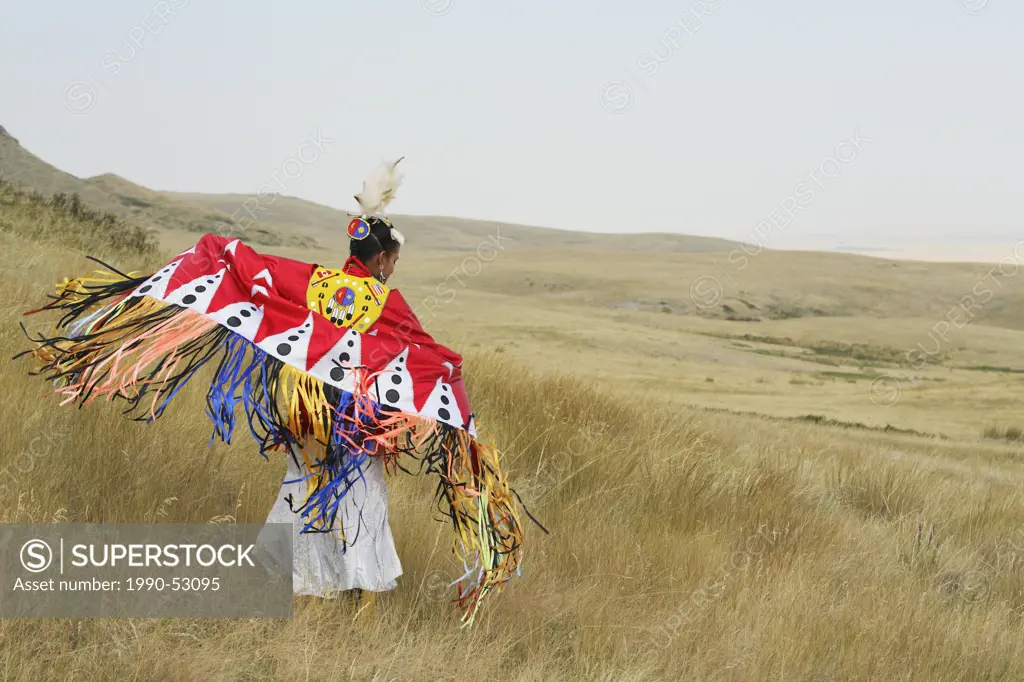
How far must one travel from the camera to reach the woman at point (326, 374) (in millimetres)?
3213

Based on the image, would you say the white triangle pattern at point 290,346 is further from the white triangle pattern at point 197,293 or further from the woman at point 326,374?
the white triangle pattern at point 197,293

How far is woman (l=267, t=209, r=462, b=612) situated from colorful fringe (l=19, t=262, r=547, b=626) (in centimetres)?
7

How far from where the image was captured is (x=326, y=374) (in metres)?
3.22

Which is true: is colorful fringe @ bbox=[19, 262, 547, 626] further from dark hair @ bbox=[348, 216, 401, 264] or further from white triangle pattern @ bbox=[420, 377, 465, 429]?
dark hair @ bbox=[348, 216, 401, 264]

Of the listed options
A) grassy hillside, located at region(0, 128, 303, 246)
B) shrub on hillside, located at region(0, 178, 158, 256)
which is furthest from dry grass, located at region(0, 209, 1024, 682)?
grassy hillside, located at region(0, 128, 303, 246)

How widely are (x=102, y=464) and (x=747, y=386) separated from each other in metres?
16.9

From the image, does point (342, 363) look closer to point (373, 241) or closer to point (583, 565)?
point (373, 241)

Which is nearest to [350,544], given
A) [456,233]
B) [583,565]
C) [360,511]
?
[360,511]

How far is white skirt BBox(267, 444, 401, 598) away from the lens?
10.9ft

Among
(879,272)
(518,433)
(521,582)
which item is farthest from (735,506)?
(879,272)

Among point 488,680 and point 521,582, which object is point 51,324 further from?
point 488,680

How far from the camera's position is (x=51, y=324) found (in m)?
5.57

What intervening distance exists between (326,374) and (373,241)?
57 centimetres

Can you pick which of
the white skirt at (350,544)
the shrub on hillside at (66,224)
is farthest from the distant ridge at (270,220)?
the white skirt at (350,544)
